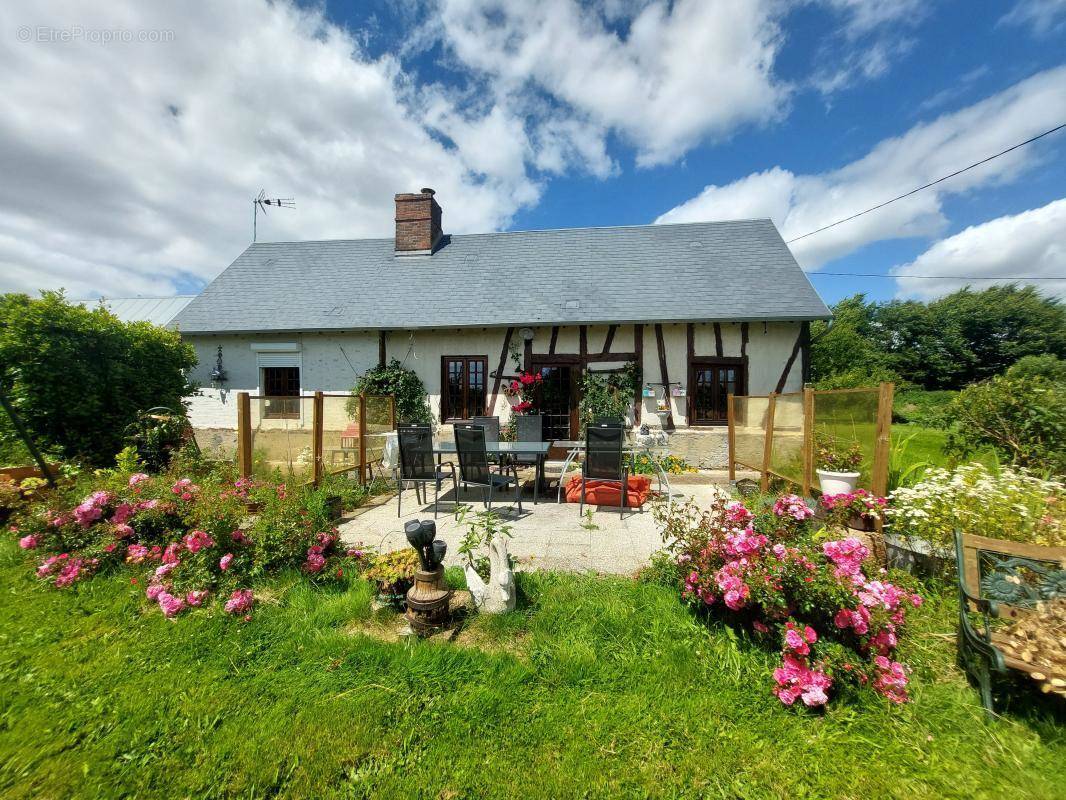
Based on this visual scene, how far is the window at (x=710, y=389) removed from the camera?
8078 millimetres

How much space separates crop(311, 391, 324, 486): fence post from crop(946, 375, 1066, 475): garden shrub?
6.93 m

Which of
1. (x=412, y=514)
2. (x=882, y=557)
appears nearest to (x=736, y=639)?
(x=882, y=557)

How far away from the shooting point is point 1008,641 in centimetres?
176

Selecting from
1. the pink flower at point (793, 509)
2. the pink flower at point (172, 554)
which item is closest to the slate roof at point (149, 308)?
the pink flower at point (172, 554)

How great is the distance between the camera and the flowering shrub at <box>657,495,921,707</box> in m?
1.83

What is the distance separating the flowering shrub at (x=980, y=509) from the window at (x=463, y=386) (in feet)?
22.4

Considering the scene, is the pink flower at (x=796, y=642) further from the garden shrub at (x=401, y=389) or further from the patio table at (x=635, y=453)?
the garden shrub at (x=401, y=389)

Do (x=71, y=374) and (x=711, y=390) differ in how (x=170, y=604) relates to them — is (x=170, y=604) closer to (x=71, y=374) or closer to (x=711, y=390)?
(x=71, y=374)

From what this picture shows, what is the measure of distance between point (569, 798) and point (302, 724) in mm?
1143

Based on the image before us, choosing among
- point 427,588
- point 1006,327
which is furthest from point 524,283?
point 1006,327

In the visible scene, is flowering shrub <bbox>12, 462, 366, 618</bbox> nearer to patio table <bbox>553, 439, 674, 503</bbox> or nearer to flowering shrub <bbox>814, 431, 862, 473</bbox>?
patio table <bbox>553, 439, 674, 503</bbox>

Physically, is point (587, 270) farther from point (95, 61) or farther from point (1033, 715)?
point (1033, 715)

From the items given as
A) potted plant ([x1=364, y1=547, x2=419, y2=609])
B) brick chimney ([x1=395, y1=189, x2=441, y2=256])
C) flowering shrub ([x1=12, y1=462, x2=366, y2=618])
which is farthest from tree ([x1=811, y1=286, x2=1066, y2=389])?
flowering shrub ([x1=12, y1=462, x2=366, y2=618])

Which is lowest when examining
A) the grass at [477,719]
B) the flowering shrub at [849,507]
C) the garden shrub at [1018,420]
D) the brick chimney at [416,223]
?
the grass at [477,719]
